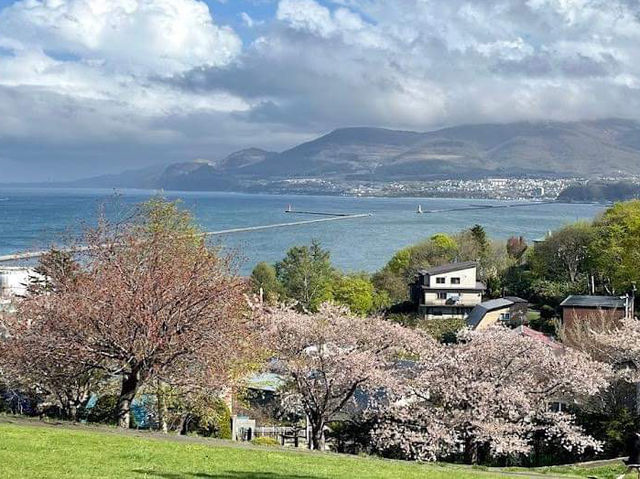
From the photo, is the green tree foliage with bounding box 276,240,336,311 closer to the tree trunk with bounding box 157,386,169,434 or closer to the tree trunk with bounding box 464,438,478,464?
the tree trunk with bounding box 464,438,478,464

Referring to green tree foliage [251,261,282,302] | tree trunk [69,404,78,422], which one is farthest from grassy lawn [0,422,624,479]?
green tree foliage [251,261,282,302]

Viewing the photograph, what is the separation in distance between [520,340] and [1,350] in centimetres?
1338

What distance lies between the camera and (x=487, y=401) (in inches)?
789

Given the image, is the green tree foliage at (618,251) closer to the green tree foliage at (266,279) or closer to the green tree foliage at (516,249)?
the green tree foliage at (516,249)

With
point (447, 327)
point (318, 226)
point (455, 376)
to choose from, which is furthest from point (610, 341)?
point (318, 226)

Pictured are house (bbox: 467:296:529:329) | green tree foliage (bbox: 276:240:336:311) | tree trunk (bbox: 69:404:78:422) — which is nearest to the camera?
tree trunk (bbox: 69:404:78:422)

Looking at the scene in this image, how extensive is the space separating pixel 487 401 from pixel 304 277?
32.3 m

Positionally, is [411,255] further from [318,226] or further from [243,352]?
[318,226]

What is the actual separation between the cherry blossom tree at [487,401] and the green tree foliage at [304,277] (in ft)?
93.8

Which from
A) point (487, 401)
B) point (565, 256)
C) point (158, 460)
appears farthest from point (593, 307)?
point (158, 460)

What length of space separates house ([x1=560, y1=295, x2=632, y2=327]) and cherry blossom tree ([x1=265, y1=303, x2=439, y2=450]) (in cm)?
1700

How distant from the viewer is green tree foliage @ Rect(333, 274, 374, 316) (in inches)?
1870

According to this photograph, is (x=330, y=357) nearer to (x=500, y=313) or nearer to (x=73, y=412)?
(x=73, y=412)

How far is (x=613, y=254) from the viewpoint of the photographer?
44.7 metres
